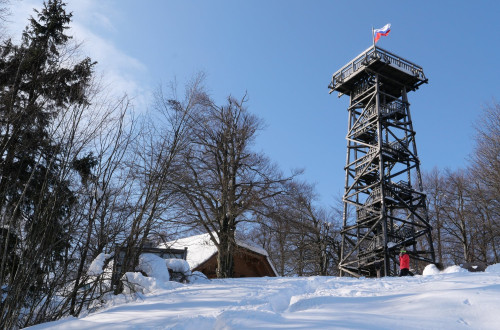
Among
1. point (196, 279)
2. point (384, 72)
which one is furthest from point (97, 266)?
point (384, 72)

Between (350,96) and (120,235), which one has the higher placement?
(350,96)

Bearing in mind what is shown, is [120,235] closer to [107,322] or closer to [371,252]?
[107,322]

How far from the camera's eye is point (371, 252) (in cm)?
2239

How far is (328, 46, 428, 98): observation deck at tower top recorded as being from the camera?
2491 centimetres

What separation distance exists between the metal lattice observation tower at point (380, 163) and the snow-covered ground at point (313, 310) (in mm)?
12871

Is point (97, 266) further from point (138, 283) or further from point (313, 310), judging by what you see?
point (313, 310)

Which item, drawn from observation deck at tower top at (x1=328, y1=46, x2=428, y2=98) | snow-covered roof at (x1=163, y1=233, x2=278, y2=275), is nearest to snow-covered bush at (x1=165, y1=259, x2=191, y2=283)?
snow-covered roof at (x1=163, y1=233, x2=278, y2=275)

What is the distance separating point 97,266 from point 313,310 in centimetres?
417

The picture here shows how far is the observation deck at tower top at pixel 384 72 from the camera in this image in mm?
24906

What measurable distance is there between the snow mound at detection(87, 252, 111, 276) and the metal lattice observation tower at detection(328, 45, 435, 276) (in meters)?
15.6

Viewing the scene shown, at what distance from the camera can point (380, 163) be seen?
22.9 meters

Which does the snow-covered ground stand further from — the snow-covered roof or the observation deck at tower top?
the observation deck at tower top

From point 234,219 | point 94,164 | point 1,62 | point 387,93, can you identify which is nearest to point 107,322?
point 94,164

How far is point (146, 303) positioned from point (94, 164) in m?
2.93
